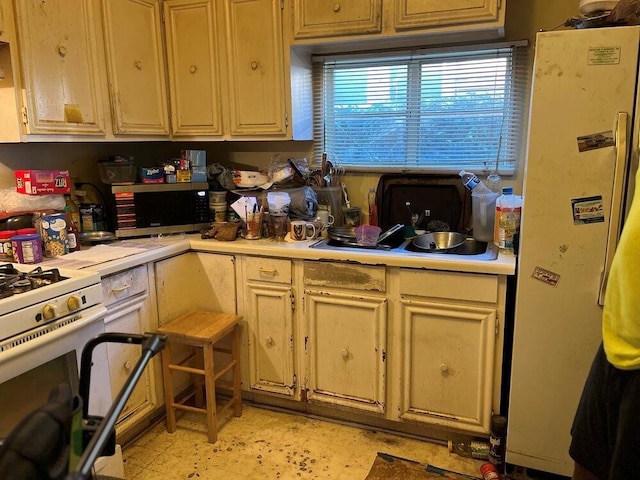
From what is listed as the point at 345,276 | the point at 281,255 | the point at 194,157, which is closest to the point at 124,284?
the point at 281,255

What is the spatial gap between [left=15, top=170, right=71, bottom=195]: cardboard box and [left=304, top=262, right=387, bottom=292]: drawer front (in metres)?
1.19

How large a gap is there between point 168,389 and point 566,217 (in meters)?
1.91

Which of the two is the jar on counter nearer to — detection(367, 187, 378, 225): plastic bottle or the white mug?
the white mug

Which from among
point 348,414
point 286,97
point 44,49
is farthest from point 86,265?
point 348,414

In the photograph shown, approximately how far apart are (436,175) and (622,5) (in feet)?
3.89

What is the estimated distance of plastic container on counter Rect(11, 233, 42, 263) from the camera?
6.68 feet

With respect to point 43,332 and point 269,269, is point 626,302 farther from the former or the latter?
point 43,332

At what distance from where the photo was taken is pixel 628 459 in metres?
1.40

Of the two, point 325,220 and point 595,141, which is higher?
point 595,141

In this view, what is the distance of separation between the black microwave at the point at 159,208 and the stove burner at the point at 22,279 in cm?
75

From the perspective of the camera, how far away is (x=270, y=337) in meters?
2.54

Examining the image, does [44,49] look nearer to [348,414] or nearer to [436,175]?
[436,175]

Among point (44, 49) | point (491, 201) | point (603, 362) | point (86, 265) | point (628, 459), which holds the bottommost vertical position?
point (628, 459)

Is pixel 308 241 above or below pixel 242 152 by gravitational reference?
below
